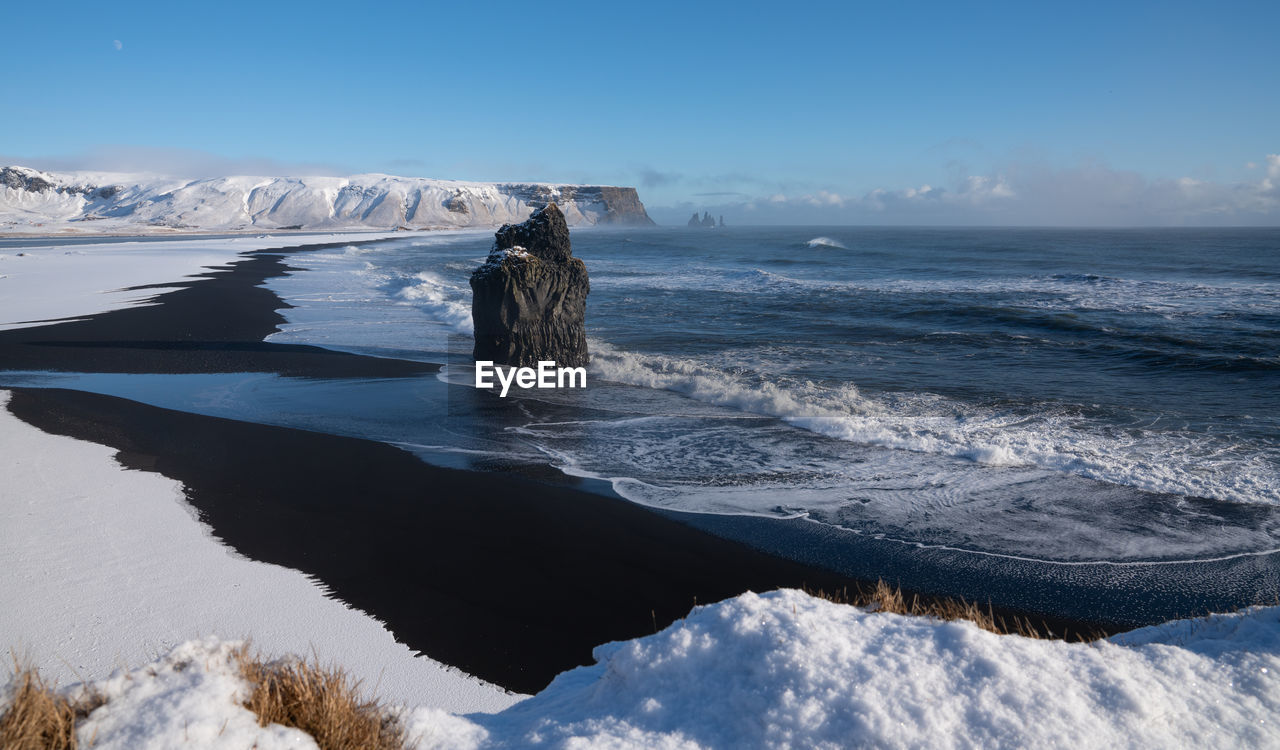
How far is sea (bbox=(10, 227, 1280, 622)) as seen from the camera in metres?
6.52

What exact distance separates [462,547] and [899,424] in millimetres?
6812

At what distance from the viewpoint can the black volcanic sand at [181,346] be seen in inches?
537

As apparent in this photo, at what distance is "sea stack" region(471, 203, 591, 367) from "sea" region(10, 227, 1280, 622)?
33.9 inches

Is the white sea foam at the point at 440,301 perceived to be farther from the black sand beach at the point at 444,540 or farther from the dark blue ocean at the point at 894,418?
the black sand beach at the point at 444,540

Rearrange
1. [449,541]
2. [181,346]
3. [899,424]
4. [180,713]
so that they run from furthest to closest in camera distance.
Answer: [181,346] < [899,424] < [449,541] < [180,713]

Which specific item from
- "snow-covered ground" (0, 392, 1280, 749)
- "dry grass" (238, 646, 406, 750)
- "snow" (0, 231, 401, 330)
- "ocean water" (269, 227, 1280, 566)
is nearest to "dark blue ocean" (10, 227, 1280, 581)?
"ocean water" (269, 227, 1280, 566)

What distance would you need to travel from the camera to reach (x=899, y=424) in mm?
10359

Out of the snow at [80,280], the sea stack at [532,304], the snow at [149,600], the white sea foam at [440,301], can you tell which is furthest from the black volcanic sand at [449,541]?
the snow at [80,280]

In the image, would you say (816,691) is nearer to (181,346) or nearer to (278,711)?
(278,711)

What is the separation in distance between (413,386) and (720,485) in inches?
265

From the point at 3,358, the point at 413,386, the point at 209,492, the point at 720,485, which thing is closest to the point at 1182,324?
the point at 720,485

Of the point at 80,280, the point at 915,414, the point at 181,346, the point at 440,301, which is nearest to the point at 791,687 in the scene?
the point at 915,414

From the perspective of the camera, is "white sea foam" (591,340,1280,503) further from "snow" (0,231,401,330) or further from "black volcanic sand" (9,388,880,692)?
"snow" (0,231,401,330)

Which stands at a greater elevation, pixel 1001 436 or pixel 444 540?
pixel 1001 436
